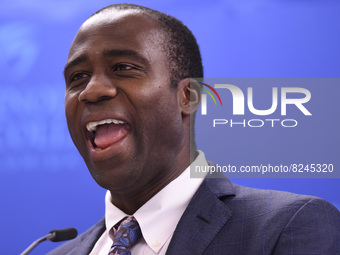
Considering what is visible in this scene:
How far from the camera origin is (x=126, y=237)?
1.59 meters

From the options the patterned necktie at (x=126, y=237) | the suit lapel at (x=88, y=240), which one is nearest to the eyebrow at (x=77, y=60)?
the patterned necktie at (x=126, y=237)

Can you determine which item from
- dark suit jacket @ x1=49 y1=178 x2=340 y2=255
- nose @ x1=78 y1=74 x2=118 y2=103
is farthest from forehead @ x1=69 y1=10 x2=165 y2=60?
dark suit jacket @ x1=49 y1=178 x2=340 y2=255

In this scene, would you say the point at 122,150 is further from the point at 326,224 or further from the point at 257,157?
the point at 257,157

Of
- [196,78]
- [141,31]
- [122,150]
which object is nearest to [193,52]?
[196,78]

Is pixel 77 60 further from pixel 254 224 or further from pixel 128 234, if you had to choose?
pixel 254 224

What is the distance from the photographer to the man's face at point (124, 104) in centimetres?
153

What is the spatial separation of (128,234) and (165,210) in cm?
15

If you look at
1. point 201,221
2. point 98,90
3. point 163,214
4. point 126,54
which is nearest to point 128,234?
point 163,214

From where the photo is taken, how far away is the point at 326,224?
1.36 meters

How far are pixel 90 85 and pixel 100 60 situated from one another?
100 millimetres

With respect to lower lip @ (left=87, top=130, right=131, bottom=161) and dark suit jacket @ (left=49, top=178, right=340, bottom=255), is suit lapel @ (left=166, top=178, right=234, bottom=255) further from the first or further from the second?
lower lip @ (left=87, top=130, right=131, bottom=161)

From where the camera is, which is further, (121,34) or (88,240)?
(88,240)

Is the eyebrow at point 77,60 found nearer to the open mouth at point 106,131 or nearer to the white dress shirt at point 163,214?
the open mouth at point 106,131

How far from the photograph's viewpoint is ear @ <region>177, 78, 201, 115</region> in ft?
5.54
